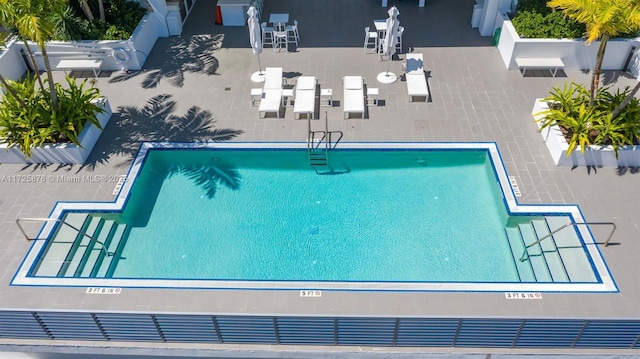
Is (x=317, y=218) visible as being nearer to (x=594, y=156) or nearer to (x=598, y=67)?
(x=594, y=156)

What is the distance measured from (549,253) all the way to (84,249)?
11.1 metres

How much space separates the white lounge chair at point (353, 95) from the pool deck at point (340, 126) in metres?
0.38

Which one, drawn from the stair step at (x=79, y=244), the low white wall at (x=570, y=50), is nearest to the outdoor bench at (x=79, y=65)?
the stair step at (x=79, y=244)

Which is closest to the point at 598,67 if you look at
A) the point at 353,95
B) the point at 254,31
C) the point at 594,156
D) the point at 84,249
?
the point at 594,156

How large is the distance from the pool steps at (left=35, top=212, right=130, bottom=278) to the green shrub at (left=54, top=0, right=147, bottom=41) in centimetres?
763

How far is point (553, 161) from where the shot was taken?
44.7 ft

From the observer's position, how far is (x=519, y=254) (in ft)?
38.7

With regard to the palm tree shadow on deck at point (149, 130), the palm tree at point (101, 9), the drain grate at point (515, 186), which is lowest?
the drain grate at point (515, 186)

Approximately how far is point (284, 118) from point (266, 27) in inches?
223

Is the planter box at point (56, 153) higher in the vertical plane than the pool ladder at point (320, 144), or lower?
higher

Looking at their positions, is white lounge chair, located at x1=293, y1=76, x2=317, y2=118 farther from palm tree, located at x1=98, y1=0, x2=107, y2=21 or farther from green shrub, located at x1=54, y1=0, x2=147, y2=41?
palm tree, located at x1=98, y1=0, x2=107, y2=21

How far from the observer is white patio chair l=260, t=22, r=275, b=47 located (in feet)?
61.6

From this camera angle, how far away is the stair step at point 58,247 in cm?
1142

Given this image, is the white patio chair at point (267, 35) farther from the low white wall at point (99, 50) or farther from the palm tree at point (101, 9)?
the palm tree at point (101, 9)
